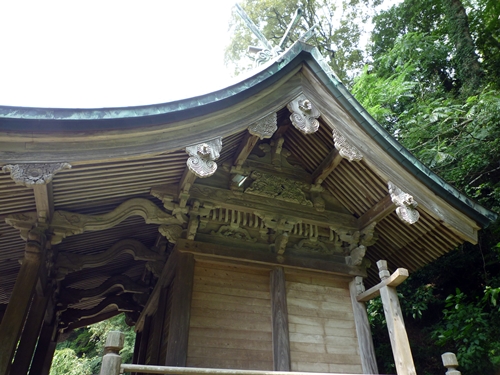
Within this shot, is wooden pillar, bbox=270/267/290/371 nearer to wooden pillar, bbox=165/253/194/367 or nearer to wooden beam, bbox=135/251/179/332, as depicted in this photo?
wooden pillar, bbox=165/253/194/367

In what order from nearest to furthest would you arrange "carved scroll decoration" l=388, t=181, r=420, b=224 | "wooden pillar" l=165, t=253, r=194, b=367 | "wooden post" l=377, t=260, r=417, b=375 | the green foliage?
"wooden post" l=377, t=260, r=417, b=375 < "wooden pillar" l=165, t=253, r=194, b=367 < "carved scroll decoration" l=388, t=181, r=420, b=224 < the green foliage

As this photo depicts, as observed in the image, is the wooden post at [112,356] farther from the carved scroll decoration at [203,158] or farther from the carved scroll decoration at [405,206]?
the carved scroll decoration at [405,206]

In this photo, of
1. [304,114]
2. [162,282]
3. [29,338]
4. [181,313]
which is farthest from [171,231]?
[29,338]

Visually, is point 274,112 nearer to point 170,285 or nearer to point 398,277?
point 398,277

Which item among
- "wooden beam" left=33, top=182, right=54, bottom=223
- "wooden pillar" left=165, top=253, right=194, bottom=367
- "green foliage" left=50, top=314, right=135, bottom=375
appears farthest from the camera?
"green foliage" left=50, top=314, right=135, bottom=375

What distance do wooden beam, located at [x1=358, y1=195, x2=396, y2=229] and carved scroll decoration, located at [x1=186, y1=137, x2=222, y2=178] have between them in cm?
278

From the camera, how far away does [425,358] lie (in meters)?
8.38

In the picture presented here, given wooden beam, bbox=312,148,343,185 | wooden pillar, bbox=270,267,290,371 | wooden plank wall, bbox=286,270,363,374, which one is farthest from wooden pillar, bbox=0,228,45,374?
wooden beam, bbox=312,148,343,185

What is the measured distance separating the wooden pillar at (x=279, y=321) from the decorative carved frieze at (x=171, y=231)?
1.47 m

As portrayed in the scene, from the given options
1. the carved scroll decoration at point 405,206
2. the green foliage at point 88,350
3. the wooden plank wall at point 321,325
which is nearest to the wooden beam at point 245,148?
the wooden plank wall at point 321,325

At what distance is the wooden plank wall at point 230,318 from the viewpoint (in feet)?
15.1

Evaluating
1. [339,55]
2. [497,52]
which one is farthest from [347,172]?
[339,55]

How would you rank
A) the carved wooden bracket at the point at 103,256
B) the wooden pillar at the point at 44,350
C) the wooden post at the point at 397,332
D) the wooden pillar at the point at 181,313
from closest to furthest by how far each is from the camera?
1. the wooden post at the point at 397,332
2. the wooden pillar at the point at 181,313
3. the carved wooden bracket at the point at 103,256
4. the wooden pillar at the point at 44,350

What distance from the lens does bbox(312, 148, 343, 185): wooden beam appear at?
5.59 m
